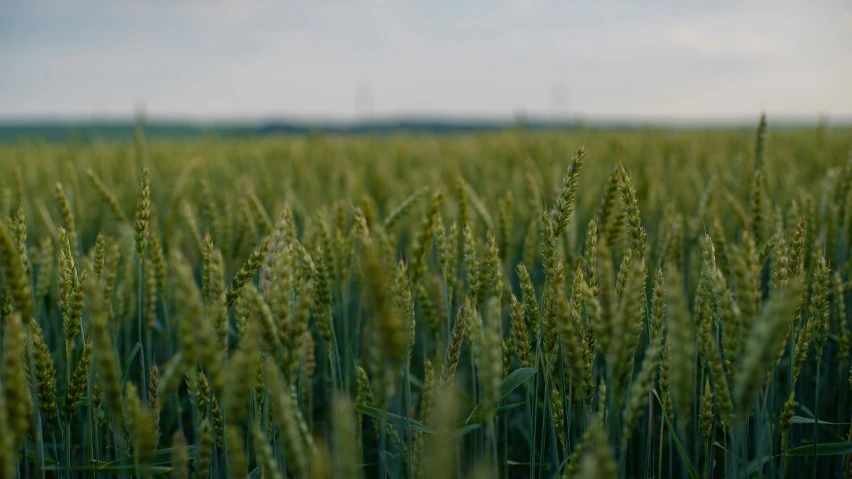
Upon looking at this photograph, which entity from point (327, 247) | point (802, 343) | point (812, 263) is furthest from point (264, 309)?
point (812, 263)

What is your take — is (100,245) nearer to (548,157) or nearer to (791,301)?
(791,301)

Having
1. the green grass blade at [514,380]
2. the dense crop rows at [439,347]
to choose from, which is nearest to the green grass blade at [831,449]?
the dense crop rows at [439,347]

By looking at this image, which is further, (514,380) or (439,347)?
(439,347)

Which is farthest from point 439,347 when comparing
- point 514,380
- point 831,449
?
point 831,449

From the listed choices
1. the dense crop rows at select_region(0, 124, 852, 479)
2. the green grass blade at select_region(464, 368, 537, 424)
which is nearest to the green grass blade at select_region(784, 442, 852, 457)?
the dense crop rows at select_region(0, 124, 852, 479)

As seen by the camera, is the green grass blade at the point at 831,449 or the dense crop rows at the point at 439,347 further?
the green grass blade at the point at 831,449

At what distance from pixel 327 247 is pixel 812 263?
149 centimetres

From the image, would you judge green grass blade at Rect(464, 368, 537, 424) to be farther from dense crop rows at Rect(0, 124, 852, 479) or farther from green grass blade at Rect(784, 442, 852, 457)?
green grass blade at Rect(784, 442, 852, 457)

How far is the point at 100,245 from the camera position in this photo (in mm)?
1342

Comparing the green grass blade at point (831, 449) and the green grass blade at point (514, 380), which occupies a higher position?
the green grass blade at point (514, 380)

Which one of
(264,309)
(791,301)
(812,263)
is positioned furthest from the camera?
(812,263)

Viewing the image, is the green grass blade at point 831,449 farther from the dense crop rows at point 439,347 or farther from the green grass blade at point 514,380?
the green grass blade at point 514,380

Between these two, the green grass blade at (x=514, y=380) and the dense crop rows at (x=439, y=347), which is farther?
the green grass blade at (x=514, y=380)

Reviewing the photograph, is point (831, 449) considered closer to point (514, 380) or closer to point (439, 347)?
point (514, 380)
